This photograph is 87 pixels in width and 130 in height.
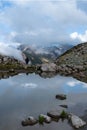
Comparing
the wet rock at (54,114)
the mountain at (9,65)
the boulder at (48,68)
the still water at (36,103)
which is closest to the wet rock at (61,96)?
the still water at (36,103)

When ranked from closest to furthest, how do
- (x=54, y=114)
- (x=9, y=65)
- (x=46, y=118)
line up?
(x=46, y=118)
(x=54, y=114)
(x=9, y=65)

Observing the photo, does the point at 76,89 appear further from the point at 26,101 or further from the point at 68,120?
the point at 68,120

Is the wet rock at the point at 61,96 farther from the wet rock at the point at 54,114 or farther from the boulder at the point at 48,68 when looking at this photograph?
the boulder at the point at 48,68

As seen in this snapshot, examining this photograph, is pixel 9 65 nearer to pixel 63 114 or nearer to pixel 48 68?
pixel 48 68

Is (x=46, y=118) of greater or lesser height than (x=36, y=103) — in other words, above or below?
below

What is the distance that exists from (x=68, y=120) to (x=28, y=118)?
4242mm

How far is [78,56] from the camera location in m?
128

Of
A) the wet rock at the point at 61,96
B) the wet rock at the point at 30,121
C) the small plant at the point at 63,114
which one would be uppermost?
the wet rock at the point at 61,96

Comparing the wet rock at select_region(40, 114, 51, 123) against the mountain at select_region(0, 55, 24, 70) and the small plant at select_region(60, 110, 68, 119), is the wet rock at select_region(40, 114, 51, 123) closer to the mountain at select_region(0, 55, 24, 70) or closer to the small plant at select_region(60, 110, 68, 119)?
the small plant at select_region(60, 110, 68, 119)

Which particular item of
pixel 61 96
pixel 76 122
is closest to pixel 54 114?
pixel 76 122

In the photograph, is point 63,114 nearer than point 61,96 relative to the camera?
Yes

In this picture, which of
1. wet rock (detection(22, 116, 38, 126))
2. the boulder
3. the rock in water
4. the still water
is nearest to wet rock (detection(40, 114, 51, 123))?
the still water

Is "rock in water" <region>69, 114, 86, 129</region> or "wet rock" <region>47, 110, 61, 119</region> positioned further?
"wet rock" <region>47, 110, 61, 119</region>

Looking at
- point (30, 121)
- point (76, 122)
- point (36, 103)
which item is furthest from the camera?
point (36, 103)
